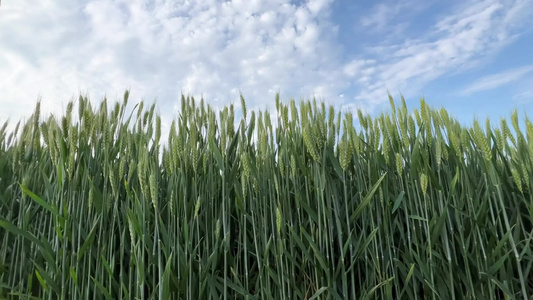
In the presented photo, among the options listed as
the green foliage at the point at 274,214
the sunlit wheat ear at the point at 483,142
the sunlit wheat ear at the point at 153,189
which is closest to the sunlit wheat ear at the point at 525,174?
the green foliage at the point at 274,214

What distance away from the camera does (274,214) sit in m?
1.24

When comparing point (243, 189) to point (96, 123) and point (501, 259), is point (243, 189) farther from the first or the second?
point (501, 259)

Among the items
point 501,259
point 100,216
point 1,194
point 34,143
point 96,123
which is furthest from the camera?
point 34,143

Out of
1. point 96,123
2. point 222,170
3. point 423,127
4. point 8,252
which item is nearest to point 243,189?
point 222,170

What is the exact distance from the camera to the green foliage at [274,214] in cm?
117

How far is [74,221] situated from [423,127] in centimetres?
130

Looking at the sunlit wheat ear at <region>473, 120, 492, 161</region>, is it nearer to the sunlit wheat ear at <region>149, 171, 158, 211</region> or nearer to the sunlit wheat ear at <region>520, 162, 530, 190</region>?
the sunlit wheat ear at <region>520, 162, 530, 190</region>

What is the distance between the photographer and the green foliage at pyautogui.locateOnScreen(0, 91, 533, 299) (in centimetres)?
117

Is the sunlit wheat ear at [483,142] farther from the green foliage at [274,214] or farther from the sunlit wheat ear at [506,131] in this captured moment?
the sunlit wheat ear at [506,131]

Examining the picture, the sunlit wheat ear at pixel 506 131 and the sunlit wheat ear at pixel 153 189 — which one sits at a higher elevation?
the sunlit wheat ear at pixel 506 131

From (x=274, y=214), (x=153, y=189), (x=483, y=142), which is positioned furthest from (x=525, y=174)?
(x=153, y=189)

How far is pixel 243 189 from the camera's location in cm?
123

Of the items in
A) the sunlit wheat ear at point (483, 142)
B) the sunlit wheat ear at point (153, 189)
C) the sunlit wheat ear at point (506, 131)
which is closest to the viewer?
the sunlit wheat ear at point (153, 189)

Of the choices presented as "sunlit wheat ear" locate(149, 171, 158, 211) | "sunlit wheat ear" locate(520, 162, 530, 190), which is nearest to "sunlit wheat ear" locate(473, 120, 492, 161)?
"sunlit wheat ear" locate(520, 162, 530, 190)
